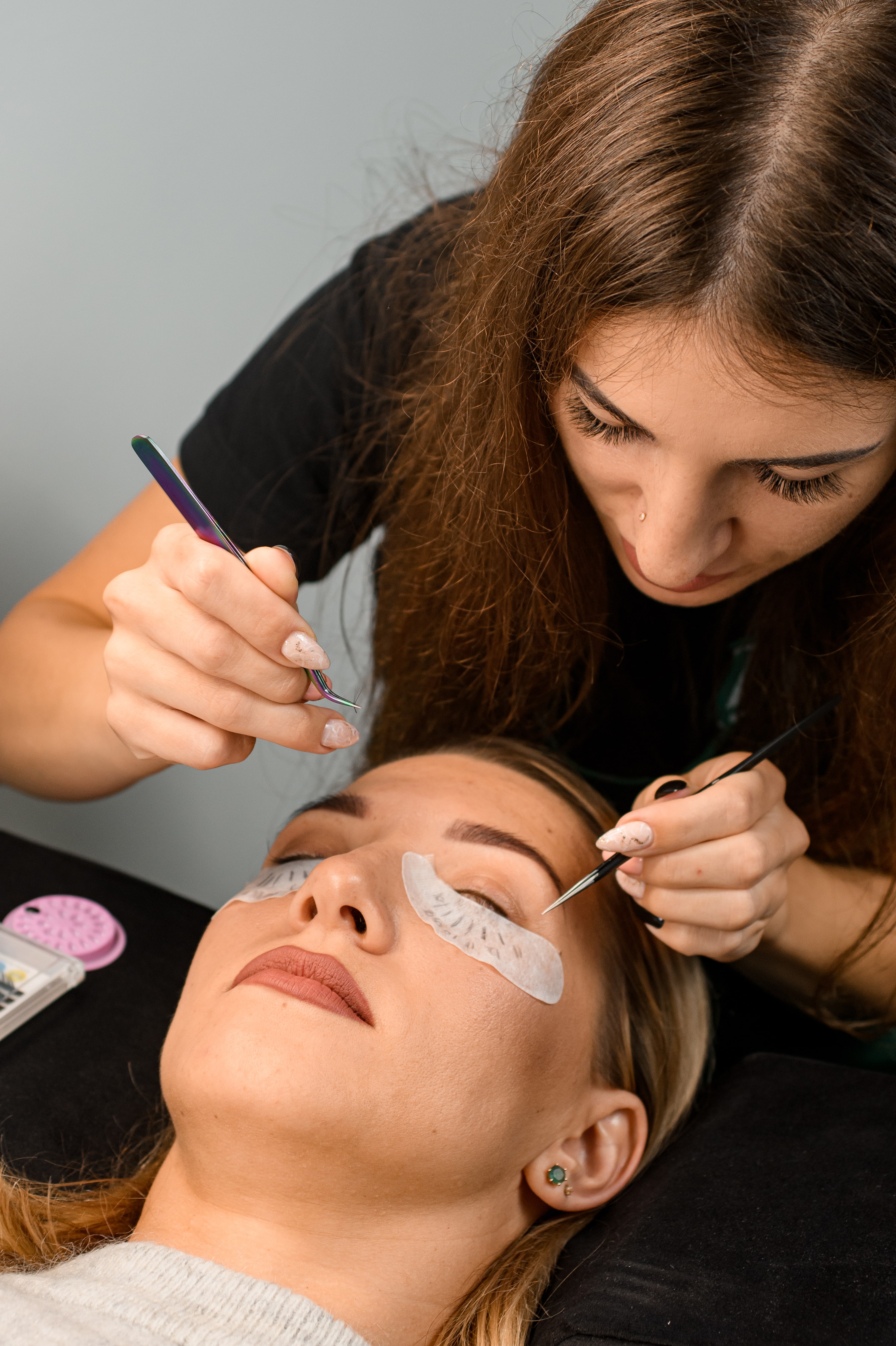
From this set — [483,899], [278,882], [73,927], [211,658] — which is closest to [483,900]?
[483,899]

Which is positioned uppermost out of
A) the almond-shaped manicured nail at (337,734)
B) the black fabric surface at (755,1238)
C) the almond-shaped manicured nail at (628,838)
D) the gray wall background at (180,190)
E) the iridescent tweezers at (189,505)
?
the gray wall background at (180,190)

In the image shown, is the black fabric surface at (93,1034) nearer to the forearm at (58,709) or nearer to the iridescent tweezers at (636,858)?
the forearm at (58,709)

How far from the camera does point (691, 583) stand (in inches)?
44.7

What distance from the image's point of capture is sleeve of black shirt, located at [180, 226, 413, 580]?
5.00 feet

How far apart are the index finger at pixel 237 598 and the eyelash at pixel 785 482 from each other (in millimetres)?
339

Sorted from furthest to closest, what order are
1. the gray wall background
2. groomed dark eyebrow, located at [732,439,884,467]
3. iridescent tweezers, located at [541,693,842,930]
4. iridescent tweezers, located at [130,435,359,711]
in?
the gray wall background < iridescent tweezers, located at [541,693,842,930] < groomed dark eyebrow, located at [732,439,884,467] < iridescent tweezers, located at [130,435,359,711]

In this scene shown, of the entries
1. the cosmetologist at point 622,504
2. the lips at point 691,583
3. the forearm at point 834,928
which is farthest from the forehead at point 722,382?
the forearm at point 834,928

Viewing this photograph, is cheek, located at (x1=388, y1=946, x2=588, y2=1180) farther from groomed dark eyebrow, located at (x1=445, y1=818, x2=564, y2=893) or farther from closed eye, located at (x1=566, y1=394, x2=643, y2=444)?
closed eye, located at (x1=566, y1=394, x2=643, y2=444)

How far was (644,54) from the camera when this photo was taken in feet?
3.17

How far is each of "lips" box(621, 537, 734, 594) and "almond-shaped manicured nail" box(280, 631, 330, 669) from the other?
14.7 inches

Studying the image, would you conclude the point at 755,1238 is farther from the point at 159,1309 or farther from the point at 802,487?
the point at 802,487

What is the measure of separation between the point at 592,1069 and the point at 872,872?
50 centimetres

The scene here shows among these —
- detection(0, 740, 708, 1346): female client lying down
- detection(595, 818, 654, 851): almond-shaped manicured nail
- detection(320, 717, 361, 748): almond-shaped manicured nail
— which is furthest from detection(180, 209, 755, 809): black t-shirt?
detection(320, 717, 361, 748): almond-shaped manicured nail

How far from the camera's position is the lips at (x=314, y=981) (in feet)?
3.60
